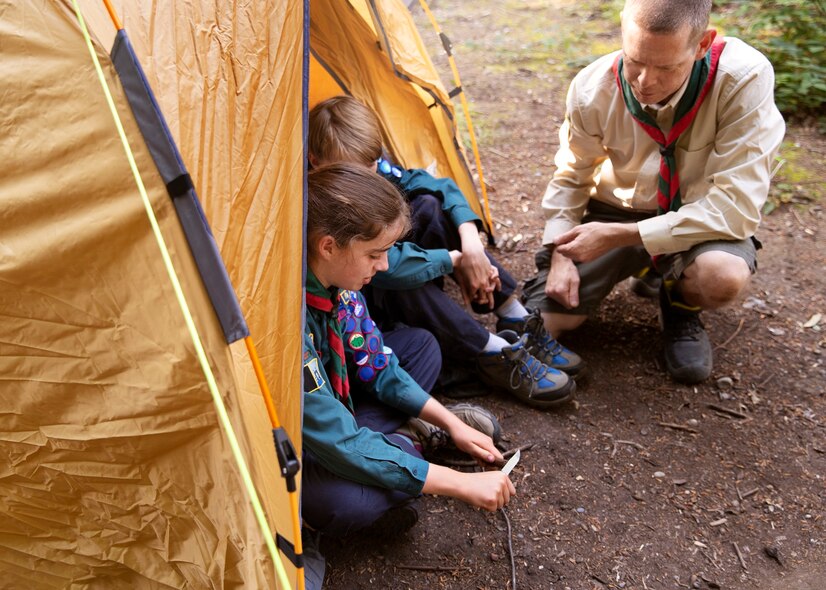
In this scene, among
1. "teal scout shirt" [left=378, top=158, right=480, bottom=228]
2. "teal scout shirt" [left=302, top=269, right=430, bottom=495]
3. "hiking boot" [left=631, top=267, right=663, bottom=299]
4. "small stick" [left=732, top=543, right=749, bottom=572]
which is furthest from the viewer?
"hiking boot" [left=631, top=267, right=663, bottom=299]

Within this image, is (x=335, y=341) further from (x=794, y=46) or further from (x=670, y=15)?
(x=794, y=46)

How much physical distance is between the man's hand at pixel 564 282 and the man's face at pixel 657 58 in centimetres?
66

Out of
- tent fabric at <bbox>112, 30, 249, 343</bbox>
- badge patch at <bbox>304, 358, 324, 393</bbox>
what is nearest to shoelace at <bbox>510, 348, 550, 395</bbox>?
badge patch at <bbox>304, 358, 324, 393</bbox>

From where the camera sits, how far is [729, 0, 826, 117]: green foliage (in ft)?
14.6

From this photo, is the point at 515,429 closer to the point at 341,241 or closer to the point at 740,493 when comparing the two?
the point at 740,493

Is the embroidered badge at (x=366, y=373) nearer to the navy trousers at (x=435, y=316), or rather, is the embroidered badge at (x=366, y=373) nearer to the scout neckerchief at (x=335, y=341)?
the scout neckerchief at (x=335, y=341)

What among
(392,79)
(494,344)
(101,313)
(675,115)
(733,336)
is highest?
(101,313)

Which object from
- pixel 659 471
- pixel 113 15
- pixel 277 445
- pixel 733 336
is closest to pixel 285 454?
pixel 277 445

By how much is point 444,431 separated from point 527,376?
0.43 meters

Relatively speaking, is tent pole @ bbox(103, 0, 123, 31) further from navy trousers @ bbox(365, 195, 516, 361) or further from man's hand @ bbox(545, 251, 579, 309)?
man's hand @ bbox(545, 251, 579, 309)

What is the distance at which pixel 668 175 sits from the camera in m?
2.48

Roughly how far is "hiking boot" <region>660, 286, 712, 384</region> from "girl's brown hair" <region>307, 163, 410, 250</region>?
1.33 meters

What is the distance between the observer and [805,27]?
15.8 feet

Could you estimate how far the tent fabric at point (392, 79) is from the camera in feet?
9.18
